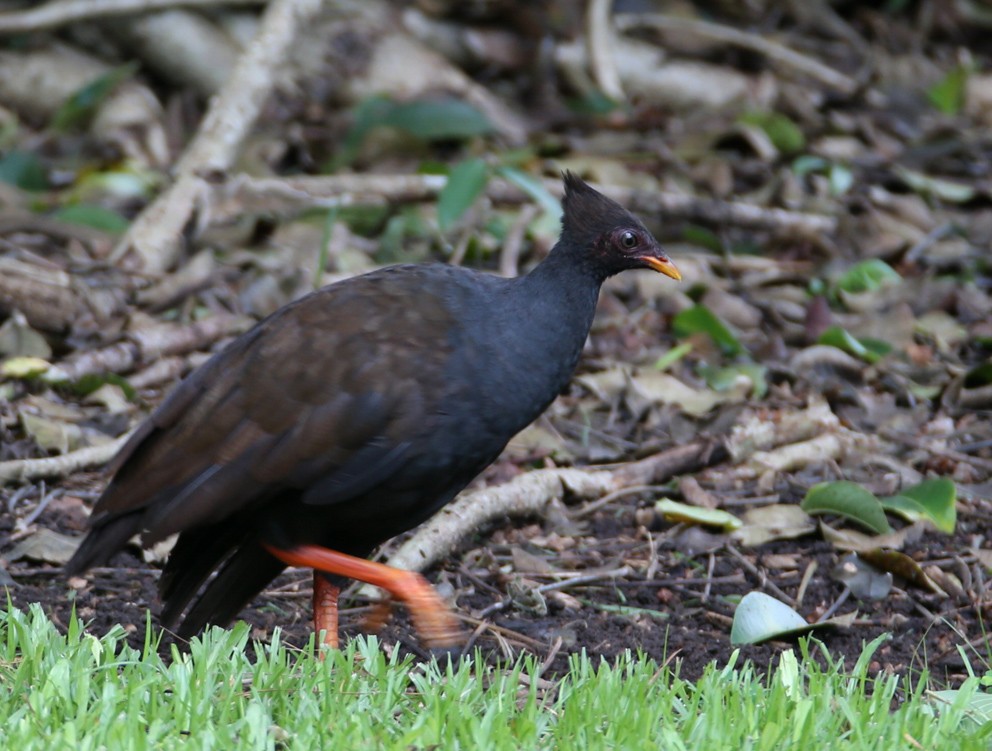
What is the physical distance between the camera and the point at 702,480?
5824 millimetres

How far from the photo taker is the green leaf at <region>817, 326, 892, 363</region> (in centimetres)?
678

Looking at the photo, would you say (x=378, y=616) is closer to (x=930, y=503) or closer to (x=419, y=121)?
(x=930, y=503)

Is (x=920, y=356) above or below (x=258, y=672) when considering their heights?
below

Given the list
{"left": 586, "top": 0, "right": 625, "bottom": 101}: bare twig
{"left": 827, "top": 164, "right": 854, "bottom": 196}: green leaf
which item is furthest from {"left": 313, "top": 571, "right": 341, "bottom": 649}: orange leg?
{"left": 586, "top": 0, "right": 625, "bottom": 101}: bare twig

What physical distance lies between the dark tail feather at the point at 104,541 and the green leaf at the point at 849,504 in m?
2.50

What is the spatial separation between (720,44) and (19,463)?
22.4ft

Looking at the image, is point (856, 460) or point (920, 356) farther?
point (920, 356)

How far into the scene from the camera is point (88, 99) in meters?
8.78

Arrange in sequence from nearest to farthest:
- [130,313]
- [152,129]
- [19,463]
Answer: [19,463], [130,313], [152,129]

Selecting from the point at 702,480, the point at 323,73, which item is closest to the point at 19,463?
the point at 702,480

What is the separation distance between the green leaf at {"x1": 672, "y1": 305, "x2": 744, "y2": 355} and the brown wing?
106 inches

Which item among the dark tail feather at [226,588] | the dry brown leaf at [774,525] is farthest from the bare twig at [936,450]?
the dark tail feather at [226,588]

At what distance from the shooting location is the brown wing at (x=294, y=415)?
4199mm

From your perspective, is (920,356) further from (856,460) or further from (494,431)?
(494,431)
